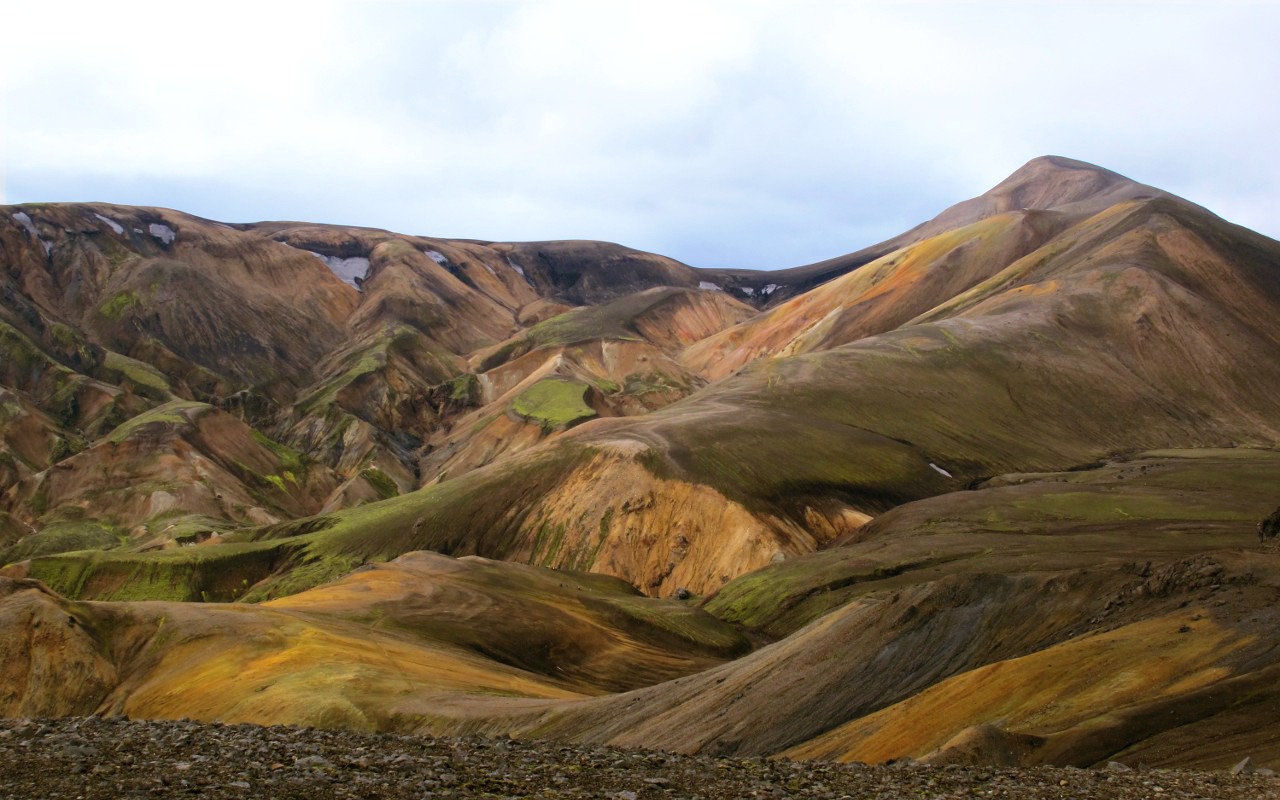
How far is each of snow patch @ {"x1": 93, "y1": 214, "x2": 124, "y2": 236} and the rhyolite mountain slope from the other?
2768 millimetres

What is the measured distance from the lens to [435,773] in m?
16.0

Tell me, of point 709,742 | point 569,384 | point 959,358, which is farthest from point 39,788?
point 569,384

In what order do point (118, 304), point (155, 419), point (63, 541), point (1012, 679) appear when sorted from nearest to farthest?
point (1012, 679) < point (63, 541) < point (155, 419) < point (118, 304)

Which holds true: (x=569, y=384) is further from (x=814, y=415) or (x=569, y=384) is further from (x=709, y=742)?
(x=709, y=742)

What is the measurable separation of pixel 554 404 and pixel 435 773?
120112mm

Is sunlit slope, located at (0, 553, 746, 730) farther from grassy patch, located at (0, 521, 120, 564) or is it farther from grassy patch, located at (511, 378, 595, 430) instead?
grassy patch, located at (511, 378, 595, 430)

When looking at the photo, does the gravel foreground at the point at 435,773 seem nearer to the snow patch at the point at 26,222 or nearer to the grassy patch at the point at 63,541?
the grassy patch at the point at 63,541

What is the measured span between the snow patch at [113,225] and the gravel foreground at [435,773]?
176m

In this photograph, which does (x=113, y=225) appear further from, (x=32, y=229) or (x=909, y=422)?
(x=909, y=422)

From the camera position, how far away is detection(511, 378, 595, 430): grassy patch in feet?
426

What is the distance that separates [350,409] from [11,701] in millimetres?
114074

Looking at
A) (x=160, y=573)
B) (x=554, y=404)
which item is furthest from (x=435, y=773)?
(x=554, y=404)

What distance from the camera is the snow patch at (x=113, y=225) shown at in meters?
180

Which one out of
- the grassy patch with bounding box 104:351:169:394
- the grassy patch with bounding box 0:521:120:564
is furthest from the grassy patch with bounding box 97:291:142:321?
the grassy patch with bounding box 0:521:120:564
